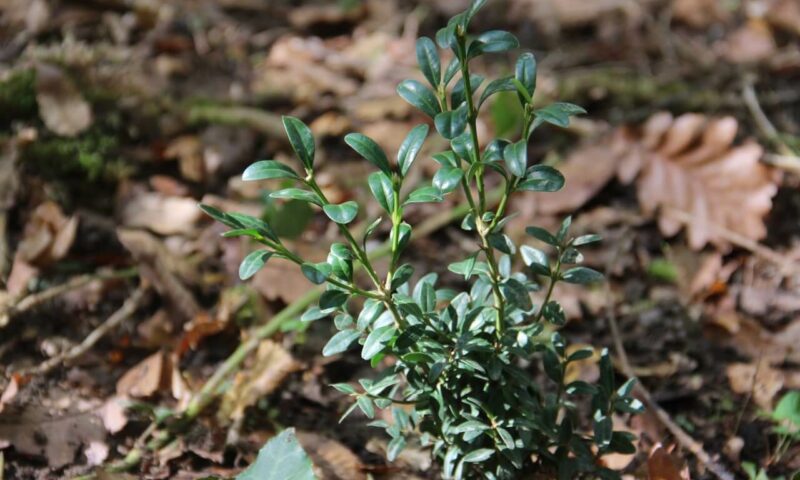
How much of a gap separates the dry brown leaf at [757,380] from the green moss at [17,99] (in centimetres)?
234

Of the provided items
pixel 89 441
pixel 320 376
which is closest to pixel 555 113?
pixel 320 376

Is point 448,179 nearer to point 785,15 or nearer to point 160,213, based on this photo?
point 160,213

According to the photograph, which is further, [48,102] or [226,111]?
[226,111]

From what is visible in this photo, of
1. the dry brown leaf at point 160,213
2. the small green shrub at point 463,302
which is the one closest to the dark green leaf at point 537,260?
the small green shrub at point 463,302

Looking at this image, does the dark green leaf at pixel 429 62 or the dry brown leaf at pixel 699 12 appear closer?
the dark green leaf at pixel 429 62

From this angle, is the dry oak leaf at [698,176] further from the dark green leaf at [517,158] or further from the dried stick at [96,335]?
the dried stick at [96,335]

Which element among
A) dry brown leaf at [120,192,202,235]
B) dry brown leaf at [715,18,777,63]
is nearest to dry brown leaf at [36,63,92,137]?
dry brown leaf at [120,192,202,235]

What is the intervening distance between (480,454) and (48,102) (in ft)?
6.53

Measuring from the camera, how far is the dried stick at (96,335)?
2045 millimetres

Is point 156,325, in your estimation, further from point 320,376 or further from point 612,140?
point 612,140

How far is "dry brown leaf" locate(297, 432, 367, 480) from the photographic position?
1818 mm

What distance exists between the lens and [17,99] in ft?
8.80

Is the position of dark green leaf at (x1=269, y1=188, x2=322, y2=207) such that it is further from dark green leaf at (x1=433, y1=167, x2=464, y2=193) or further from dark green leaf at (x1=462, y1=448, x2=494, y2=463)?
dark green leaf at (x1=462, y1=448, x2=494, y2=463)

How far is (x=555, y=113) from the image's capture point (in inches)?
50.5
